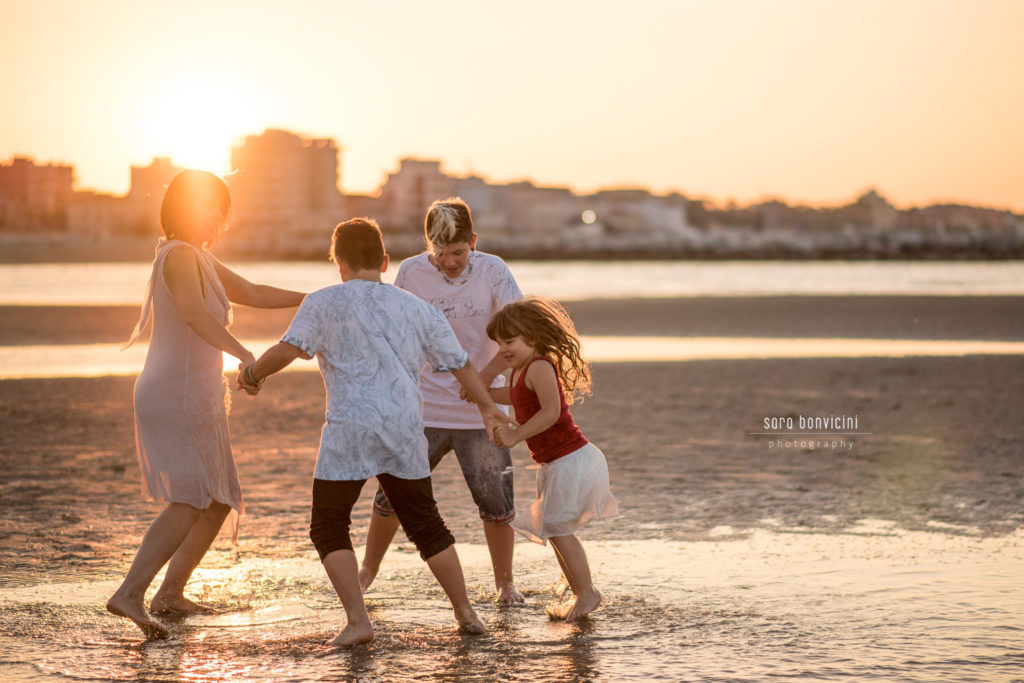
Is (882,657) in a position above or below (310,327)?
below

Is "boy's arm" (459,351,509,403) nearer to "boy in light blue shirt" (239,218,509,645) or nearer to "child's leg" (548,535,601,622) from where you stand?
"boy in light blue shirt" (239,218,509,645)

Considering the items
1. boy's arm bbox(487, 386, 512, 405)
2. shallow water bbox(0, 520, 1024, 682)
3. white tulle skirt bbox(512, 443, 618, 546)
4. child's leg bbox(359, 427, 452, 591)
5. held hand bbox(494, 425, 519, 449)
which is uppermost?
boy's arm bbox(487, 386, 512, 405)

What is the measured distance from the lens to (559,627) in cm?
514

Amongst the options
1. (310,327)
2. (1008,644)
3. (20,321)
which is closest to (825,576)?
(1008,644)

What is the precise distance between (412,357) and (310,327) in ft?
1.36

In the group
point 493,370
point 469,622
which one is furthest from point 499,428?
point 469,622

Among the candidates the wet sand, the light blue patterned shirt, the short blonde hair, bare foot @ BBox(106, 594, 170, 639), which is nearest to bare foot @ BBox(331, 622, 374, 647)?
the light blue patterned shirt

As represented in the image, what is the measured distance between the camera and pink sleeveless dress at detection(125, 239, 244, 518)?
5.18 metres

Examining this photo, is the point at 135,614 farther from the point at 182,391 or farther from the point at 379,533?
the point at 379,533

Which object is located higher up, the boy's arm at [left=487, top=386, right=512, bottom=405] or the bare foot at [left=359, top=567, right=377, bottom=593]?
the boy's arm at [left=487, top=386, right=512, bottom=405]

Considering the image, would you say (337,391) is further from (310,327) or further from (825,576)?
(825,576)

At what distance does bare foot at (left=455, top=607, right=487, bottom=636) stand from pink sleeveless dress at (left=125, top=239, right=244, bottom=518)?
1.14m

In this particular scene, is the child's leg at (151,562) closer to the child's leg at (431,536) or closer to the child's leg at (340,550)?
the child's leg at (340,550)

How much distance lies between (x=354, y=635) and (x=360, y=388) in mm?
935
